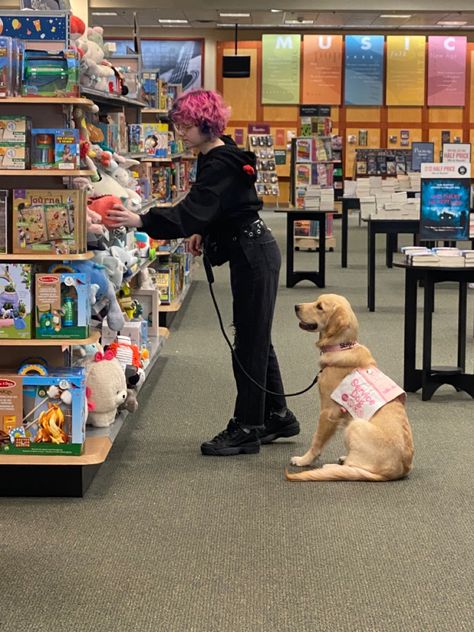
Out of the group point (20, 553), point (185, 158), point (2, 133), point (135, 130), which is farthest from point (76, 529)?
point (185, 158)

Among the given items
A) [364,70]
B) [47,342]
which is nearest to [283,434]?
[47,342]

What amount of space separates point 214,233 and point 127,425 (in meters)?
1.19

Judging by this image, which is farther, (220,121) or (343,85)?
(343,85)

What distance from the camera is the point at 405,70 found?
2325cm

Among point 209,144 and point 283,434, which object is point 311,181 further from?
point 209,144

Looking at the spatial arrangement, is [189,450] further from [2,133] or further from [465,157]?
[465,157]

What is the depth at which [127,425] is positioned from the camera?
5160 mm

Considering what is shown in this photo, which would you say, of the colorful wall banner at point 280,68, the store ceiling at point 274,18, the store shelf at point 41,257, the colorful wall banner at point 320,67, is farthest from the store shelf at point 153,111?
the colorful wall banner at point 320,67

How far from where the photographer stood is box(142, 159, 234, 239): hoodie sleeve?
4.29m

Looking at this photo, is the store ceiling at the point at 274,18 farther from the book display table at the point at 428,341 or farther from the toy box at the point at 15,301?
the toy box at the point at 15,301

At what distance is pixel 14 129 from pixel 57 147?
0.56 ft

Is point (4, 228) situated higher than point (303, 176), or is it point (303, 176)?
point (303, 176)

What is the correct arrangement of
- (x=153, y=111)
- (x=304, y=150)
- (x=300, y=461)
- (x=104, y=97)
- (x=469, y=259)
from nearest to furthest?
1. (x=300, y=461)
2. (x=104, y=97)
3. (x=469, y=259)
4. (x=153, y=111)
5. (x=304, y=150)

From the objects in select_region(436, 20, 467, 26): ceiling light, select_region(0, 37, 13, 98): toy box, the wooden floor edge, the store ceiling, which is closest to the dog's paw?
the wooden floor edge
